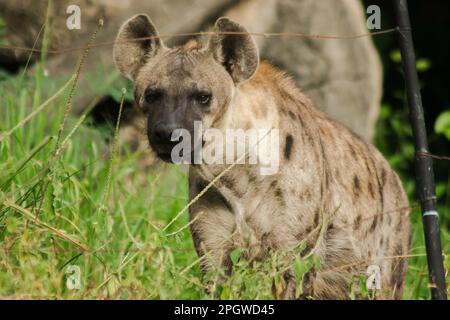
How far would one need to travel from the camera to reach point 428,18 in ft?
28.1

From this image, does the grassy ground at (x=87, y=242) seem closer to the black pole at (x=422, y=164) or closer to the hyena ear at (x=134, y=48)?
the hyena ear at (x=134, y=48)

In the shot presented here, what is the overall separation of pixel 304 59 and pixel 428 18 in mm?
2523

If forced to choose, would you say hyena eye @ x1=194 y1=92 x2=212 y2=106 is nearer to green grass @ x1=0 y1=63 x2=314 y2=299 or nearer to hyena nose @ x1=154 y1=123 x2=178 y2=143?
hyena nose @ x1=154 y1=123 x2=178 y2=143

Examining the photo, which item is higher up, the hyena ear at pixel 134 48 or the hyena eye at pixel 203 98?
the hyena ear at pixel 134 48

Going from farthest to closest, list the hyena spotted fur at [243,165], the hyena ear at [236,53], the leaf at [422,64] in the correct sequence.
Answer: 1. the leaf at [422,64]
2. the hyena ear at [236,53]
3. the hyena spotted fur at [243,165]

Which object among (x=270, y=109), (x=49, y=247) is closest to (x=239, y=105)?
(x=270, y=109)

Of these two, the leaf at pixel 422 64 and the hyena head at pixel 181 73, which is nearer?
the hyena head at pixel 181 73

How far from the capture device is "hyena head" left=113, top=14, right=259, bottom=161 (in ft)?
12.0

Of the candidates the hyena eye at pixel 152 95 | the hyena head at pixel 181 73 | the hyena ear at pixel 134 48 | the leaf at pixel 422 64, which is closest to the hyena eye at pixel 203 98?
the hyena head at pixel 181 73

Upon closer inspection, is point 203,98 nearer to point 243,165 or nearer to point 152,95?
point 152,95

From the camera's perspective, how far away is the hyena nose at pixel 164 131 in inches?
141

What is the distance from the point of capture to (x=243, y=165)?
12.8ft

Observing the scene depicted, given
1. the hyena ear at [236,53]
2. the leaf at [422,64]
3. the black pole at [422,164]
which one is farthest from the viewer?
the leaf at [422,64]
